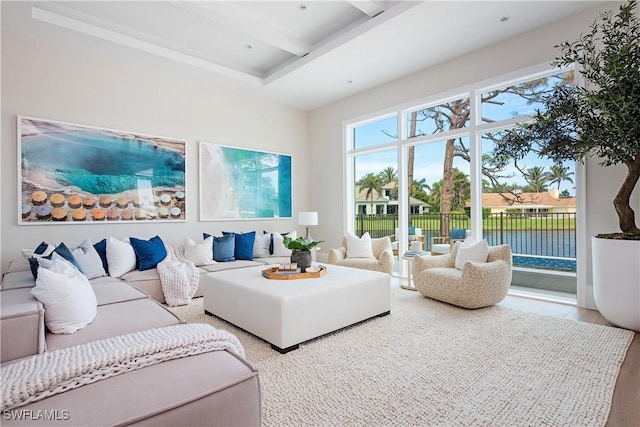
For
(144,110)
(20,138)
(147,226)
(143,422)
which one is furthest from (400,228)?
(20,138)

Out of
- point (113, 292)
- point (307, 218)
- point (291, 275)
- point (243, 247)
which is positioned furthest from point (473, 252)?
point (113, 292)

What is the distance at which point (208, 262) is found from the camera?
14.7 feet

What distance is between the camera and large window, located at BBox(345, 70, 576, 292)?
13.1 feet

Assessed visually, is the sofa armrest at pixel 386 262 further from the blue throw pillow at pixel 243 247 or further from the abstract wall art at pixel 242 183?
the abstract wall art at pixel 242 183

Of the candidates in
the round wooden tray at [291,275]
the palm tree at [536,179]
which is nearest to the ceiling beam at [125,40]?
the round wooden tray at [291,275]

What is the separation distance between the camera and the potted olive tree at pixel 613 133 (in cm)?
264

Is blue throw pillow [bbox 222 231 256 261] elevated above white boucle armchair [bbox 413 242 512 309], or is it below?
above

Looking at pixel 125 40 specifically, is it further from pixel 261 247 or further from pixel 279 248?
pixel 279 248

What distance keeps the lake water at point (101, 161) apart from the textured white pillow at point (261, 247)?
1533 millimetres

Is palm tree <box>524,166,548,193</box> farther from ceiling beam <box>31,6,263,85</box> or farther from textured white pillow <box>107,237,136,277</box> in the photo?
textured white pillow <box>107,237,136,277</box>

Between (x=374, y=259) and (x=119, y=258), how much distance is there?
3429mm

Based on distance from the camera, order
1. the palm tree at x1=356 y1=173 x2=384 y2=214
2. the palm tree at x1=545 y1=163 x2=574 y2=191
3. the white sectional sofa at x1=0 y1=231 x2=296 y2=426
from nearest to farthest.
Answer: the white sectional sofa at x1=0 y1=231 x2=296 y2=426 < the palm tree at x1=545 y1=163 x2=574 y2=191 < the palm tree at x1=356 y1=173 x2=384 y2=214

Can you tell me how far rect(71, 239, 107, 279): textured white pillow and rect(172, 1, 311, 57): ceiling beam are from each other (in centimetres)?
294

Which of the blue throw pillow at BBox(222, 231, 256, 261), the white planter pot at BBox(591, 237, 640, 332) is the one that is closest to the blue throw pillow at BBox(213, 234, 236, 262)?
the blue throw pillow at BBox(222, 231, 256, 261)
